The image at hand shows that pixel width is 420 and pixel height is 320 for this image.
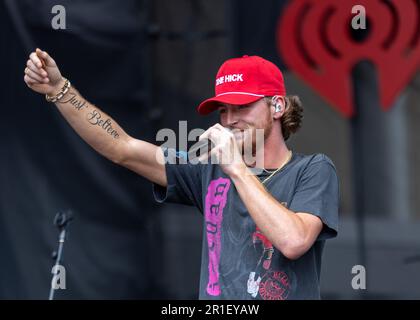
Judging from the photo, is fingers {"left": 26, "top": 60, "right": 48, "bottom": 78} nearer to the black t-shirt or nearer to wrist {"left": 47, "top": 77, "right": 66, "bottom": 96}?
wrist {"left": 47, "top": 77, "right": 66, "bottom": 96}

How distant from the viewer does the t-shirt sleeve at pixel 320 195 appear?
A: 8.48 feet

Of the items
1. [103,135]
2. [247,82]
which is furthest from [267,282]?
[103,135]

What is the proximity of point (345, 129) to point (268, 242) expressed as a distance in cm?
263

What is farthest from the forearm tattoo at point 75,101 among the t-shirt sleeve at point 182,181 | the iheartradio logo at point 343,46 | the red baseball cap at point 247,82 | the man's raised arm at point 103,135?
the iheartradio logo at point 343,46

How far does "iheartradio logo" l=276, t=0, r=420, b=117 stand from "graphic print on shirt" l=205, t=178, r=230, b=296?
2.38 metres

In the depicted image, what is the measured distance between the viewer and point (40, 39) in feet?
15.4

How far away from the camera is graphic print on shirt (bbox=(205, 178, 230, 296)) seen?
2.74m

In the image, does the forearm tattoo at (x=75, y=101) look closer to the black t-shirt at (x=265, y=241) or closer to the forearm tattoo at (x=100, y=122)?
the forearm tattoo at (x=100, y=122)

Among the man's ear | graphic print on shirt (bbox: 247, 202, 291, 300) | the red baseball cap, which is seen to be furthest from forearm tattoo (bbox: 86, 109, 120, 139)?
graphic print on shirt (bbox: 247, 202, 291, 300)

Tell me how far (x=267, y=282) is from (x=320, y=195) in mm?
334

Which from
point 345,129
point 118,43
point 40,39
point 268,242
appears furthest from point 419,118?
point 268,242

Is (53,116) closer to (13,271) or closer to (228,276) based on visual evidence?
(13,271)
